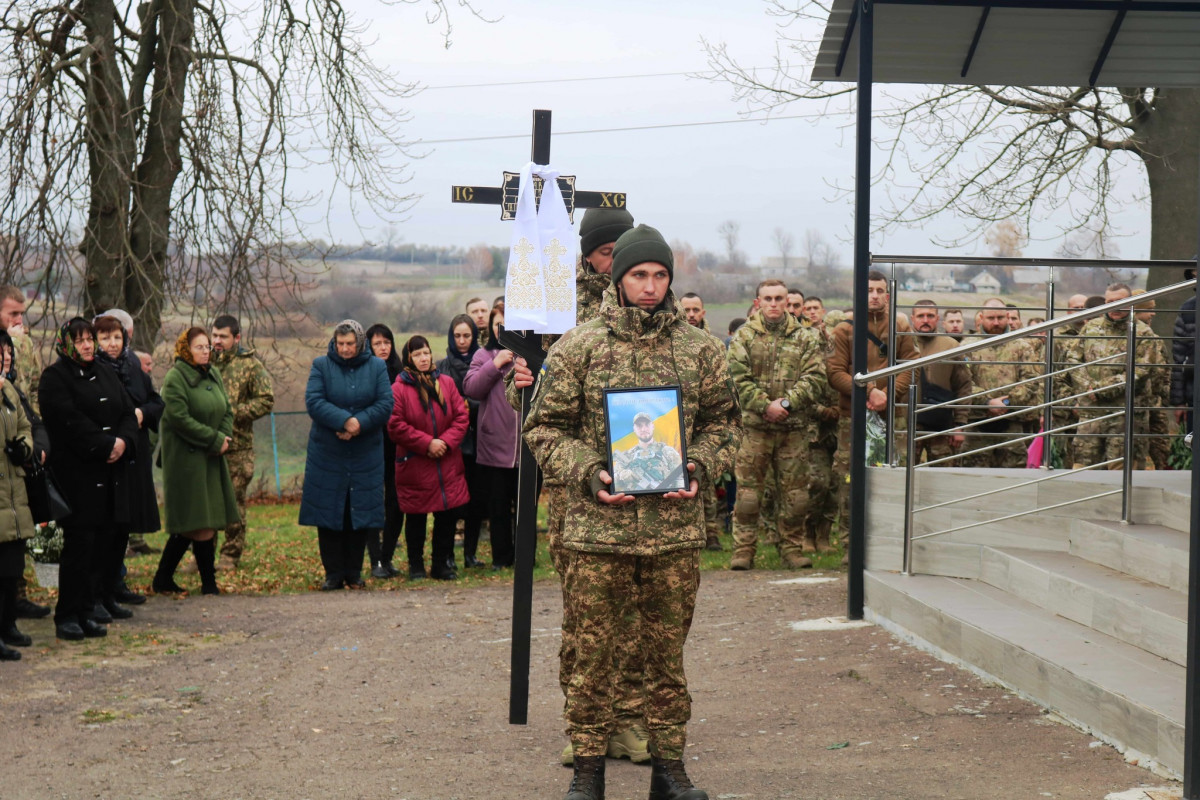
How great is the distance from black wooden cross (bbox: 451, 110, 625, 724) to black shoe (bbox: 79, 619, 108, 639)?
3777mm

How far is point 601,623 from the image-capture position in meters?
4.69

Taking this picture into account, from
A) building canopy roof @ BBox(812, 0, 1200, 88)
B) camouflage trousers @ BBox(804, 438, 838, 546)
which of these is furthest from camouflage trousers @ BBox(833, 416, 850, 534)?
building canopy roof @ BBox(812, 0, 1200, 88)

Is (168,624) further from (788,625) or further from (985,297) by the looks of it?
(985,297)

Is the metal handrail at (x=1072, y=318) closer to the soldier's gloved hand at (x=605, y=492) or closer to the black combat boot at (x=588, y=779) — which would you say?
the soldier's gloved hand at (x=605, y=492)

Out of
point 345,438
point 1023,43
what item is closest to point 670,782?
point 1023,43

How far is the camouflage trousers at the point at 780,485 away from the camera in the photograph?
34.7 feet

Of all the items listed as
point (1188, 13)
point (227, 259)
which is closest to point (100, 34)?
point (227, 259)

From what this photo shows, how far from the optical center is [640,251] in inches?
182

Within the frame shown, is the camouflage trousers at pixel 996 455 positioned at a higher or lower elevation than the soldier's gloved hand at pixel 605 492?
lower

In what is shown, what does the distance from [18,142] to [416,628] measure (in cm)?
764

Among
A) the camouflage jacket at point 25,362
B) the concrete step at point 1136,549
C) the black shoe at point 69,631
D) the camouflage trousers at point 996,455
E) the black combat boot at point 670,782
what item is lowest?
the black shoe at point 69,631

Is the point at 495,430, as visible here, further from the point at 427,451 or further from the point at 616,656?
the point at 616,656

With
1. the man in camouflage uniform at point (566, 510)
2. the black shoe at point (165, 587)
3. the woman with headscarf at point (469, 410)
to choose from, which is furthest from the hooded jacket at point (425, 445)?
the man in camouflage uniform at point (566, 510)

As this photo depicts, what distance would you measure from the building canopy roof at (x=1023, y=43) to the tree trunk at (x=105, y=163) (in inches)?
320
